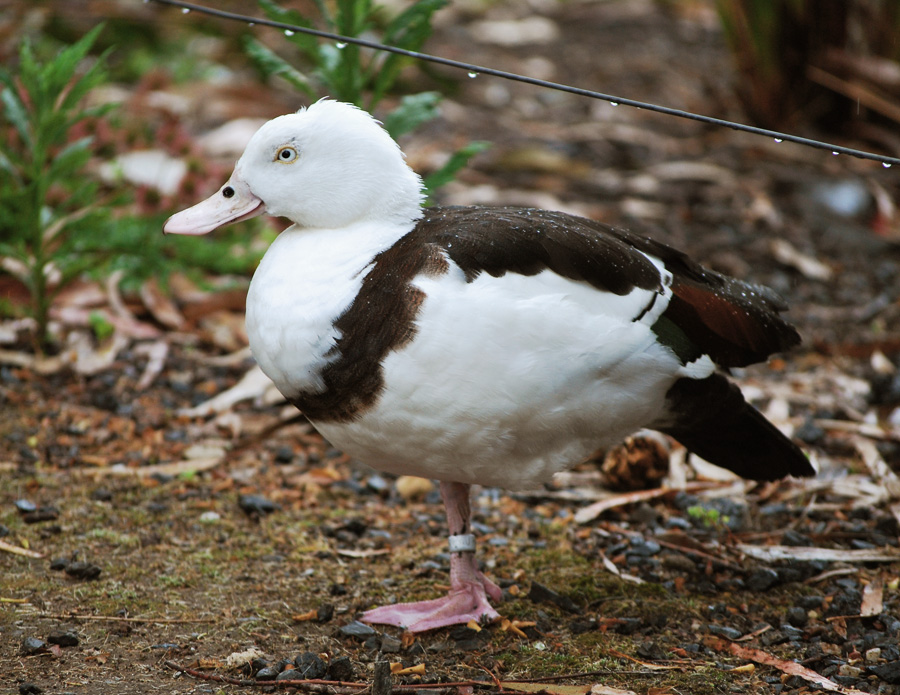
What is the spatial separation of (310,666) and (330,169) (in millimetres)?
1224

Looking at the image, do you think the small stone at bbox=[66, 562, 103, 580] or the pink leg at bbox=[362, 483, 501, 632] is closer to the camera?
the pink leg at bbox=[362, 483, 501, 632]

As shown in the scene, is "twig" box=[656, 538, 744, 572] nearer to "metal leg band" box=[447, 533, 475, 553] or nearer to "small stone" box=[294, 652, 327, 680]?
"metal leg band" box=[447, 533, 475, 553]

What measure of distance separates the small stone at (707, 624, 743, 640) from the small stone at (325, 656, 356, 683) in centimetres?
100

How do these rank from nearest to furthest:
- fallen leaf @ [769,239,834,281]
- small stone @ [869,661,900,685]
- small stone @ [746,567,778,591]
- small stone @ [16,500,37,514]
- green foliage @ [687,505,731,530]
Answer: small stone @ [869,661,900,685]
small stone @ [746,567,778,591]
small stone @ [16,500,37,514]
green foliage @ [687,505,731,530]
fallen leaf @ [769,239,834,281]

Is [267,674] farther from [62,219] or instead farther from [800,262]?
[800,262]

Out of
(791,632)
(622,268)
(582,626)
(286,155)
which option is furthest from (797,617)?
(286,155)

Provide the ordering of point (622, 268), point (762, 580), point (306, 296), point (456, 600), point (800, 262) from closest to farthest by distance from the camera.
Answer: point (306, 296) < point (622, 268) < point (456, 600) < point (762, 580) < point (800, 262)

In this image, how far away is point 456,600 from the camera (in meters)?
2.68

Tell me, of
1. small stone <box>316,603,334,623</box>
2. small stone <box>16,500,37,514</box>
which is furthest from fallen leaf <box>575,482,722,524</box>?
small stone <box>16,500,37,514</box>

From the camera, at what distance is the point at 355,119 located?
8.32 ft

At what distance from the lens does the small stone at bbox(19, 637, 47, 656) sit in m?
2.35

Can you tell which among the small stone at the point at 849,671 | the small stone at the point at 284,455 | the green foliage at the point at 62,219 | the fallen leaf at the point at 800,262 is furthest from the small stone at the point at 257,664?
the fallen leaf at the point at 800,262

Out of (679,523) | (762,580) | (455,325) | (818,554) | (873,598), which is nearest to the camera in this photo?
(455,325)

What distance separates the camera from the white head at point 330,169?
2.52m
